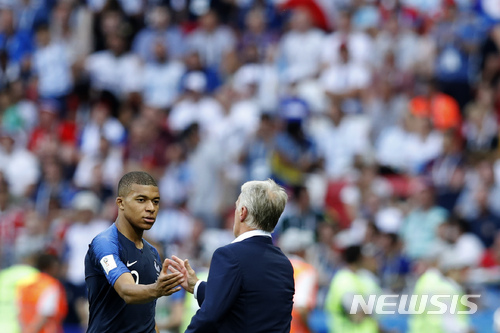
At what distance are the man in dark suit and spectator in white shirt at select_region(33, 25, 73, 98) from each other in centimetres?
1049

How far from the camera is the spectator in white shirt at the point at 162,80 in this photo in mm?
15008

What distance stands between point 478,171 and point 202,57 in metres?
5.57

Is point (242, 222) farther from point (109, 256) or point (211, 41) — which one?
point (211, 41)

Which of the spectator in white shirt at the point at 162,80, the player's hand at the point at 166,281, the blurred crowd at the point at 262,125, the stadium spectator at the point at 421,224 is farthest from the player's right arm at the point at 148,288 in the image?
the spectator in white shirt at the point at 162,80

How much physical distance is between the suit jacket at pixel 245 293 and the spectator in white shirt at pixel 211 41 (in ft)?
33.4

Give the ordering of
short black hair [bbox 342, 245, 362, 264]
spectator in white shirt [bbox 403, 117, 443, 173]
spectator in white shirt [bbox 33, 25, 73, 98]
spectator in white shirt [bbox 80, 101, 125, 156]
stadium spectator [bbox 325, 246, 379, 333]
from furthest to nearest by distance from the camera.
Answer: spectator in white shirt [bbox 33, 25, 73, 98] < spectator in white shirt [bbox 80, 101, 125, 156] < spectator in white shirt [bbox 403, 117, 443, 173] < short black hair [bbox 342, 245, 362, 264] < stadium spectator [bbox 325, 246, 379, 333]

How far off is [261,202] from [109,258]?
0.95 meters

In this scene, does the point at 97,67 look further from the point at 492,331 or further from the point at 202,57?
the point at 492,331

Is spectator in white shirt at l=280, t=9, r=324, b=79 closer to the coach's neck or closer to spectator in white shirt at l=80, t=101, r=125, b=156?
spectator in white shirt at l=80, t=101, r=125, b=156

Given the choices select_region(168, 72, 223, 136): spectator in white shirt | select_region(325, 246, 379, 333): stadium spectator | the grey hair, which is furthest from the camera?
select_region(168, 72, 223, 136): spectator in white shirt

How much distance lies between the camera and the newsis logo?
9312 mm

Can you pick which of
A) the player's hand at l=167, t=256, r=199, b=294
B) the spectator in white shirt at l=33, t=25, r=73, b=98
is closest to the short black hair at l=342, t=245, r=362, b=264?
the player's hand at l=167, t=256, r=199, b=294

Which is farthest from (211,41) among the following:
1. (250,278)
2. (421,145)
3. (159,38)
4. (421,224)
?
(250,278)

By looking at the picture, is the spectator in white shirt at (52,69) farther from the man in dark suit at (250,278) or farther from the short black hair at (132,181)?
the man in dark suit at (250,278)
